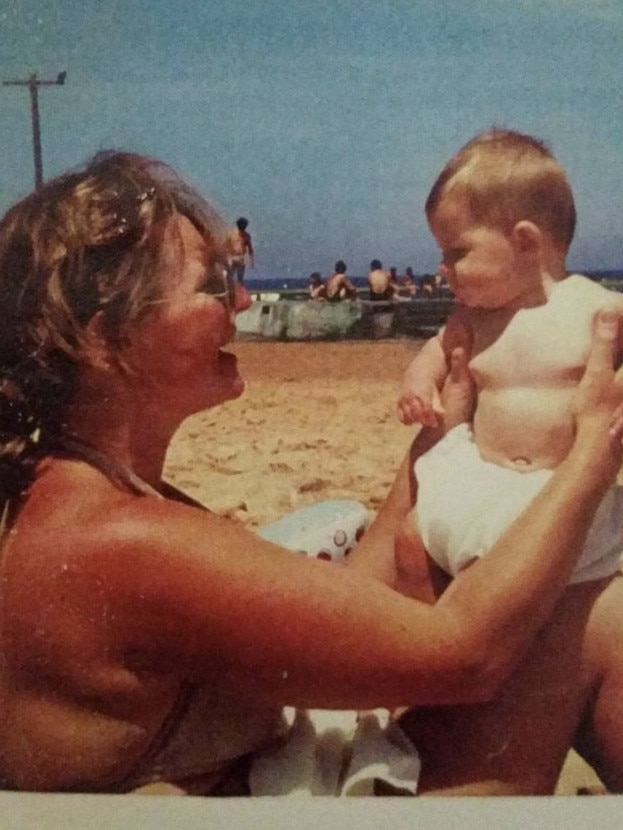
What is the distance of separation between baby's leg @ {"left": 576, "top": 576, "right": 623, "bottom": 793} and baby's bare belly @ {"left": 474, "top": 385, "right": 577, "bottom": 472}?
121 millimetres

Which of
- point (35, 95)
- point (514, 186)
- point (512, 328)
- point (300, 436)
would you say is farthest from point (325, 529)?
point (35, 95)

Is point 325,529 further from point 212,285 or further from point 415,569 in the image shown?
point 212,285

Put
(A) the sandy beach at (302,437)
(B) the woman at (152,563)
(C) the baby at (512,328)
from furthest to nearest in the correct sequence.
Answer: (A) the sandy beach at (302,437), (C) the baby at (512,328), (B) the woman at (152,563)

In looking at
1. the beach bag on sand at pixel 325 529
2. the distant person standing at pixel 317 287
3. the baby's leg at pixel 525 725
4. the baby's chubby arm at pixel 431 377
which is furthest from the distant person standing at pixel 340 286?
the baby's leg at pixel 525 725

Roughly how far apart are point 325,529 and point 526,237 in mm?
410

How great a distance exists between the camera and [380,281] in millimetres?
903

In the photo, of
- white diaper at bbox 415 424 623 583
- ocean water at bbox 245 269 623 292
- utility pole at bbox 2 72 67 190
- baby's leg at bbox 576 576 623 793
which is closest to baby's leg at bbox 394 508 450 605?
white diaper at bbox 415 424 623 583

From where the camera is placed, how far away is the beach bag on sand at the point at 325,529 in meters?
1.02

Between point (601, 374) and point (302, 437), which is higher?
point (601, 374)

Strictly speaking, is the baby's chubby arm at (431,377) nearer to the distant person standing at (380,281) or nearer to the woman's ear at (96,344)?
the distant person standing at (380,281)

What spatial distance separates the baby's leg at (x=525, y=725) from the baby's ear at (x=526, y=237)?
285 millimetres

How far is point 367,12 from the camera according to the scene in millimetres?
850

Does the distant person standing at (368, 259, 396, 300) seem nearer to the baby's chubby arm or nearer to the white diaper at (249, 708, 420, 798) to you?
the baby's chubby arm

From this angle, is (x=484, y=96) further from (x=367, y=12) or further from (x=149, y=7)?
(x=149, y=7)
